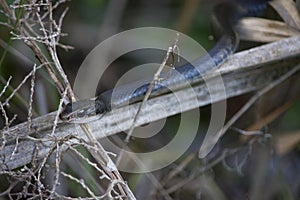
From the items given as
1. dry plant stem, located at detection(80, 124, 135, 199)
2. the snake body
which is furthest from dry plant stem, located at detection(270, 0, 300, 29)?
dry plant stem, located at detection(80, 124, 135, 199)

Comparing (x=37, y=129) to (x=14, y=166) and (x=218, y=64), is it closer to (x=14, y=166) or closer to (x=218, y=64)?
(x=14, y=166)

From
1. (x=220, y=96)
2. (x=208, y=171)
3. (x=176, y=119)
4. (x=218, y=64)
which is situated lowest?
(x=208, y=171)

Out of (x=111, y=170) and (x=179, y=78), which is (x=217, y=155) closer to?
(x=179, y=78)

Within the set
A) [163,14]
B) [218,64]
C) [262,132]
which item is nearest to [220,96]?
[218,64]

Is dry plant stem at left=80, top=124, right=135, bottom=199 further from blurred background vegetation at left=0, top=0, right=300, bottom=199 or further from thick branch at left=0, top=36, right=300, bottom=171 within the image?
blurred background vegetation at left=0, top=0, right=300, bottom=199

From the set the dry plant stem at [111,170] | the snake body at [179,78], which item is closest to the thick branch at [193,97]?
the snake body at [179,78]

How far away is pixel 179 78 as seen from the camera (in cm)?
183

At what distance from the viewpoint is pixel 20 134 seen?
1.60 m

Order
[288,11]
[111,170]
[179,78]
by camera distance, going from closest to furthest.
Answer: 1. [111,170]
2. [179,78]
3. [288,11]

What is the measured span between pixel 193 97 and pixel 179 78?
11 cm

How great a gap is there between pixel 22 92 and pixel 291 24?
0.98 metres

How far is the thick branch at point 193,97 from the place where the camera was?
165 centimetres

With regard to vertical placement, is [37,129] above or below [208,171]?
above

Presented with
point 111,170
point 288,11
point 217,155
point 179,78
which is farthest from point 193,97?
point 111,170
